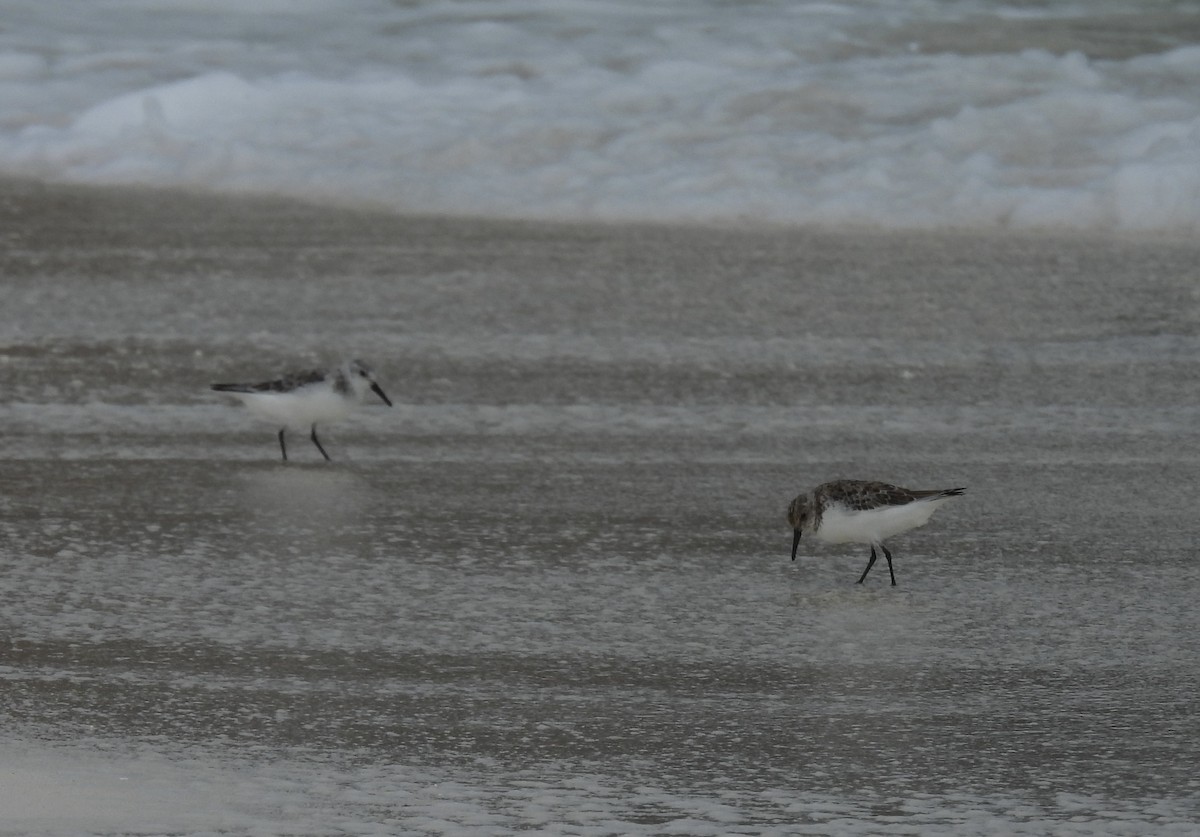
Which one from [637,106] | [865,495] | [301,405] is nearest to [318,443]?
[301,405]

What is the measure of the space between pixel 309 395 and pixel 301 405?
4 cm

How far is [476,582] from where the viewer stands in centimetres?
453

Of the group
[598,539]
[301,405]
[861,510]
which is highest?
[301,405]

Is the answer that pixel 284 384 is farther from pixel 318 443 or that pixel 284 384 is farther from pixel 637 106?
pixel 637 106

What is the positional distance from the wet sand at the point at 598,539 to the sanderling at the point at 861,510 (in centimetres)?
15

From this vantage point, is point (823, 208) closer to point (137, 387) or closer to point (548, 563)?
point (137, 387)

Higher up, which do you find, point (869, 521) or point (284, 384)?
point (284, 384)

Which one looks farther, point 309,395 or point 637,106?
point 637,106

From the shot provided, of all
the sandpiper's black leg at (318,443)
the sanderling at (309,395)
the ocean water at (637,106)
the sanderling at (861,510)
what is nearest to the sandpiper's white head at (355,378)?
the sanderling at (309,395)

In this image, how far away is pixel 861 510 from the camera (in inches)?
178

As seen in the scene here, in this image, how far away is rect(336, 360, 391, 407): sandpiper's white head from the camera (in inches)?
225

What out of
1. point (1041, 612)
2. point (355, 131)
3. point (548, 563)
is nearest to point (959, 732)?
point (1041, 612)

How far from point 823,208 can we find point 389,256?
2.27 m

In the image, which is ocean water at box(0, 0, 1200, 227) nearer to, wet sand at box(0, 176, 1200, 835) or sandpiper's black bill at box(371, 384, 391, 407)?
wet sand at box(0, 176, 1200, 835)
